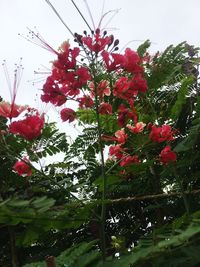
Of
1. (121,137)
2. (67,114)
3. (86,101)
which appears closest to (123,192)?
(121,137)

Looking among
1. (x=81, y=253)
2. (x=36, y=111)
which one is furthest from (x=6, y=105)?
(x=81, y=253)

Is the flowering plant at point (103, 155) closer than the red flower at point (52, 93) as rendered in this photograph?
Yes

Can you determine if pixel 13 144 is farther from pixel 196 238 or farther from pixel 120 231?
pixel 196 238

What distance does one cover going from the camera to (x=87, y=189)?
3545 mm

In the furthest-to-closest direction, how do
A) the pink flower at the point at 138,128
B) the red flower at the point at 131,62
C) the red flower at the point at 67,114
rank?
the pink flower at the point at 138,128
the red flower at the point at 67,114
the red flower at the point at 131,62

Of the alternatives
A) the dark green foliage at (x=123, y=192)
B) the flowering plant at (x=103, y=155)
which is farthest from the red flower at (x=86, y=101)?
the dark green foliage at (x=123, y=192)

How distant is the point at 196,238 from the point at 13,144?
4.94 ft

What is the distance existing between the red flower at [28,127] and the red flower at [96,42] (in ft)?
1.41

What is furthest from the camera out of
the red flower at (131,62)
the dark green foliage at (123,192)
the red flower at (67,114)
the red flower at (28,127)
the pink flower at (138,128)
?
the pink flower at (138,128)

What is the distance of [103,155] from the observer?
2045mm

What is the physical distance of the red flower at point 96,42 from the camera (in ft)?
7.14

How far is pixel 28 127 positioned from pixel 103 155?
38cm

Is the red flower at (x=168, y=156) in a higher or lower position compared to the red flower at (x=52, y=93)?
lower

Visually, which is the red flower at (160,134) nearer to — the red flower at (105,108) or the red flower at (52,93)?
the red flower at (105,108)
